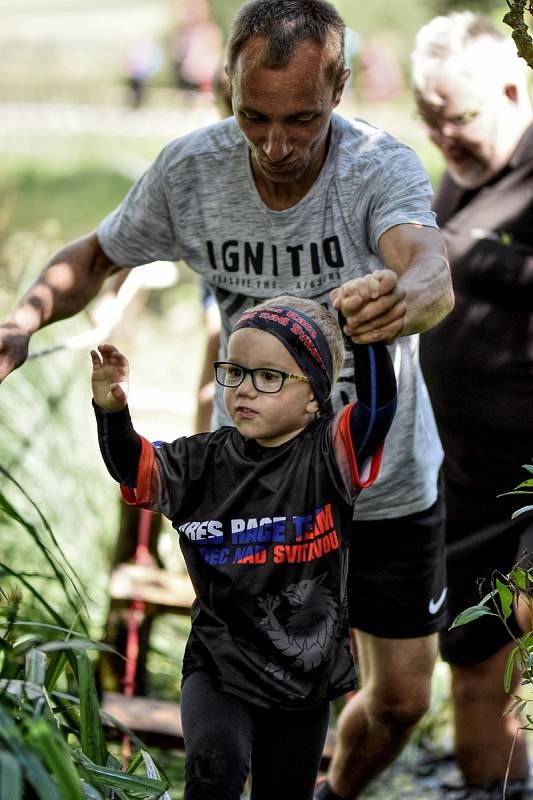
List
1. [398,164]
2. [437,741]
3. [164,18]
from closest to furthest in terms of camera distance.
A: 1. [398,164]
2. [437,741]
3. [164,18]

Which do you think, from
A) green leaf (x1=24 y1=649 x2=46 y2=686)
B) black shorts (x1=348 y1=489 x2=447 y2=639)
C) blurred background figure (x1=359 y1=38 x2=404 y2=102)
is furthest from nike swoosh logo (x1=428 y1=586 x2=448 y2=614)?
blurred background figure (x1=359 y1=38 x2=404 y2=102)

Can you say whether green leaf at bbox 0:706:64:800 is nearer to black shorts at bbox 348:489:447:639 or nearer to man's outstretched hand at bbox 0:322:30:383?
man's outstretched hand at bbox 0:322:30:383

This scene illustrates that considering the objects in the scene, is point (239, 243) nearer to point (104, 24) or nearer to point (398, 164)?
point (398, 164)

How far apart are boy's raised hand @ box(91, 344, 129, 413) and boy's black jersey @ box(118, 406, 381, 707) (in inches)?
5.4

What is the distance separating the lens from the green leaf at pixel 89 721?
2.27 metres

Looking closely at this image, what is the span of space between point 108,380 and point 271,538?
43 centimetres

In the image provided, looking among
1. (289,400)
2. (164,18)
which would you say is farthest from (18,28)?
(289,400)

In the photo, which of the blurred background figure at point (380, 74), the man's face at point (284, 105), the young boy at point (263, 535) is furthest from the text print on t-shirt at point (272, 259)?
the blurred background figure at point (380, 74)

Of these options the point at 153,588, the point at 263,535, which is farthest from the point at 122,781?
the point at 153,588

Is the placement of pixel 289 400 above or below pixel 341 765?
above

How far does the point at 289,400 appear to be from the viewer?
2.47 meters

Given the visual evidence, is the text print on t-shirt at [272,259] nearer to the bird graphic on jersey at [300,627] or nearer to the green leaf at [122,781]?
the bird graphic on jersey at [300,627]

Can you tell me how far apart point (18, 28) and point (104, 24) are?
147cm

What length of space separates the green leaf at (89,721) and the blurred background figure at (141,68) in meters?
16.9
